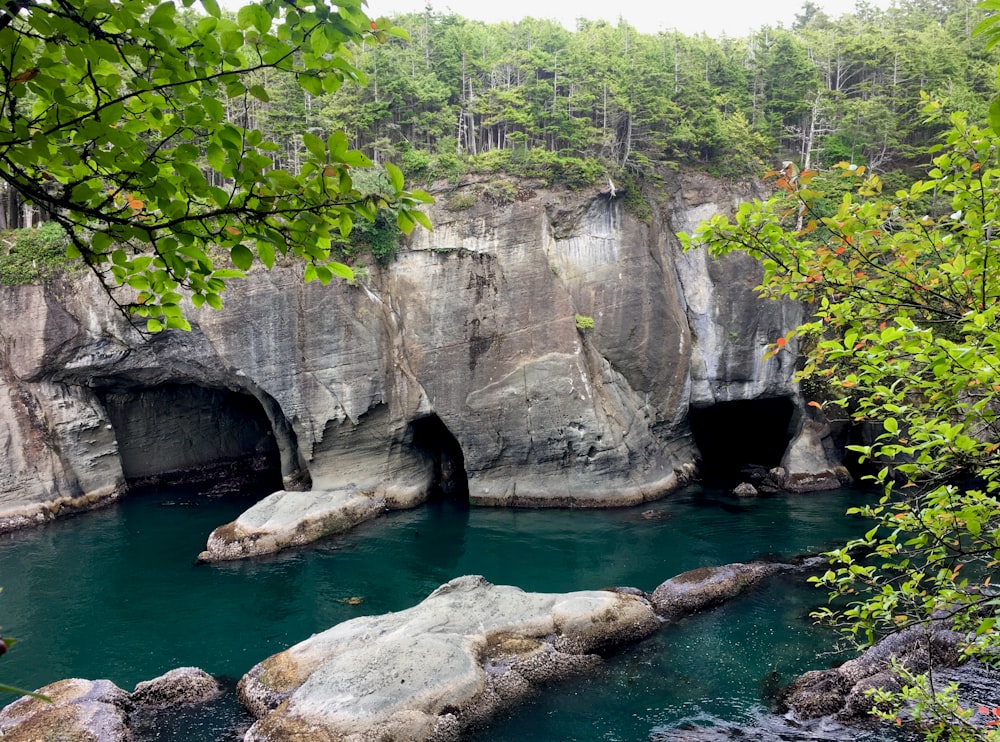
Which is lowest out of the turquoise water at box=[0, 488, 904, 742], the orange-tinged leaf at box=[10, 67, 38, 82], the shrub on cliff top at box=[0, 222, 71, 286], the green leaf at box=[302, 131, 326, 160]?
the turquoise water at box=[0, 488, 904, 742]

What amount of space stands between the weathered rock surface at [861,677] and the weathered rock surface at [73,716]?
10.8 meters

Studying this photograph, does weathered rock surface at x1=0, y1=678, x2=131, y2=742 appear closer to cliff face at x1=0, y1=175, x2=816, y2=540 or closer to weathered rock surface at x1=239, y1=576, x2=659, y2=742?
weathered rock surface at x1=239, y1=576, x2=659, y2=742

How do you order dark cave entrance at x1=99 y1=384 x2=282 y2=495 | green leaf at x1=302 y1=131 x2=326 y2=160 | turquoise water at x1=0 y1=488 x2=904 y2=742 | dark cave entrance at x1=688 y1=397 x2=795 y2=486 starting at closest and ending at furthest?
green leaf at x1=302 y1=131 x2=326 y2=160, turquoise water at x1=0 y1=488 x2=904 y2=742, dark cave entrance at x1=688 y1=397 x2=795 y2=486, dark cave entrance at x1=99 y1=384 x2=282 y2=495

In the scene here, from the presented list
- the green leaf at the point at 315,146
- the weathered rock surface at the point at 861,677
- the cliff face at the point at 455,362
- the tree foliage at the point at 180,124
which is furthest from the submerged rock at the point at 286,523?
the green leaf at the point at 315,146

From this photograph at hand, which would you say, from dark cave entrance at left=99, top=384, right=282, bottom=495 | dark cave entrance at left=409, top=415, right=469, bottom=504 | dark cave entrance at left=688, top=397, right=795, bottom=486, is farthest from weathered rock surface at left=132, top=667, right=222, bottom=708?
dark cave entrance at left=688, top=397, right=795, bottom=486

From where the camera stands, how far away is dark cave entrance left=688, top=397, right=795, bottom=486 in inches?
1053

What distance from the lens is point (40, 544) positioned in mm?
19672

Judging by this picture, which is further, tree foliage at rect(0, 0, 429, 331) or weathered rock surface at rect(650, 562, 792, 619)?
weathered rock surface at rect(650, 562, 792, 619)

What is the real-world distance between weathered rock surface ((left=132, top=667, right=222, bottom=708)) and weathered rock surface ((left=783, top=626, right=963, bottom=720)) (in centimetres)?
999

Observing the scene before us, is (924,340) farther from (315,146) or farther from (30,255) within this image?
(30,255)

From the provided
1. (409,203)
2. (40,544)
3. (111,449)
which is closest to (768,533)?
(409,203)

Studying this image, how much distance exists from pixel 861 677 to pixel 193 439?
2777cm

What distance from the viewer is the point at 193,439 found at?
29219mm

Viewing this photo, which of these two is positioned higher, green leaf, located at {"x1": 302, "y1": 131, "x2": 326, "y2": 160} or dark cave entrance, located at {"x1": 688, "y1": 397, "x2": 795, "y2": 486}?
green leaf, located at {"x1": 302, "y1": 131, "x2": 326, "y2": 160}
